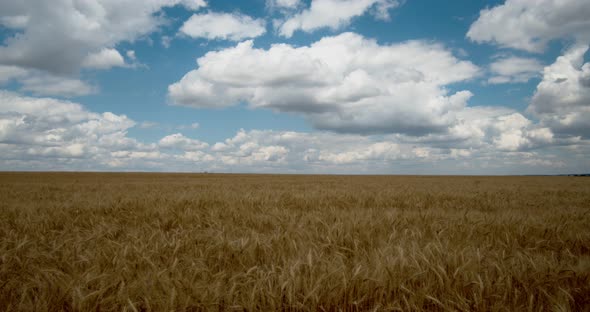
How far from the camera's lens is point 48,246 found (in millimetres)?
2994

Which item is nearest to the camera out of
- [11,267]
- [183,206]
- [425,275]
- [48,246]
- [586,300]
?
[586,300]

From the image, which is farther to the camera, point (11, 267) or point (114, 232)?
point (114, 232)

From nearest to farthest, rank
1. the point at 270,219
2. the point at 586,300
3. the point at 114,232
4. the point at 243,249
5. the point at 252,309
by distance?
the point at 252,309, the point at 586,300, the point at 243,249, the point at 114,232, the point at 270,219

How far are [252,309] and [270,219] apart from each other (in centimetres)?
267

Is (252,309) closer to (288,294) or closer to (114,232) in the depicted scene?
(288,294)

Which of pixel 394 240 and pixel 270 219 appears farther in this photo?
pixel 270 219

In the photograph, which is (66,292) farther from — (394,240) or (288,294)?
(394,240)

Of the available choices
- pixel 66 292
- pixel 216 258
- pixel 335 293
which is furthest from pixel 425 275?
pixel 66 292

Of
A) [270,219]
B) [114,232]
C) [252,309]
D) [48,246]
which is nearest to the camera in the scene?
[252,309]

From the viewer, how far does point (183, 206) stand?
19.4ft

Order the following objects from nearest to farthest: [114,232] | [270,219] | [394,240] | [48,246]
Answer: [48,246], [394,240], [114,232], [270,219]

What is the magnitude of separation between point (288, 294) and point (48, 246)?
2677 millimetres

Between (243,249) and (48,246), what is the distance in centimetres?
197

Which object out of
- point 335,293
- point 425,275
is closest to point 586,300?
point 425,275
